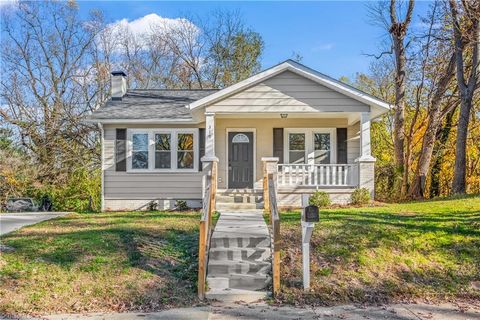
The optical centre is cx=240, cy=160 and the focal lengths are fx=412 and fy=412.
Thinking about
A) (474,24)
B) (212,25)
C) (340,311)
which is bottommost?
(340,311)

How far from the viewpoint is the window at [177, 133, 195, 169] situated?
42.6 ft

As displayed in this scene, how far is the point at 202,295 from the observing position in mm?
5449

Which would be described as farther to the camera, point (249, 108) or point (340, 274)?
point (249, 108)

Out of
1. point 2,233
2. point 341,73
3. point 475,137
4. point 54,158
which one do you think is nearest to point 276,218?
point 2,233

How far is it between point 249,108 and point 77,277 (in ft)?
22.9

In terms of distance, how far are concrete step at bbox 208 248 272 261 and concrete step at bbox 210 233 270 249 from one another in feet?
0.42

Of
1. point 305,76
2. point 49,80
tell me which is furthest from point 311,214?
point 49,80

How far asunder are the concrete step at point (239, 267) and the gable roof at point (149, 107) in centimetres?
649

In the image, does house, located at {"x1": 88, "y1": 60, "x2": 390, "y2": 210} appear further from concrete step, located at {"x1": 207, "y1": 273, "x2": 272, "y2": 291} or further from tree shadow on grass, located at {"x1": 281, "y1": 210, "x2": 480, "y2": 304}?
concrete step, located at {"x1": 207, "y1": 273, "x2": 272, "y2": 291}

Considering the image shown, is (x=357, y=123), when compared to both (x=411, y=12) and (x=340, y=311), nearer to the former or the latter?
(x=411, y=12)

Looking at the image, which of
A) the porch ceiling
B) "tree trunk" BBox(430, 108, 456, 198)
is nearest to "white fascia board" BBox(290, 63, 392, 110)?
the porch ceiling

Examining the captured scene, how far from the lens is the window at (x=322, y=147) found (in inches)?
525

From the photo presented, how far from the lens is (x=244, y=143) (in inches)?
525

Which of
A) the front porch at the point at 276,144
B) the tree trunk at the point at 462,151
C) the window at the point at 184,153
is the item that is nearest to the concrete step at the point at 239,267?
the front porch at the point at 276,144
